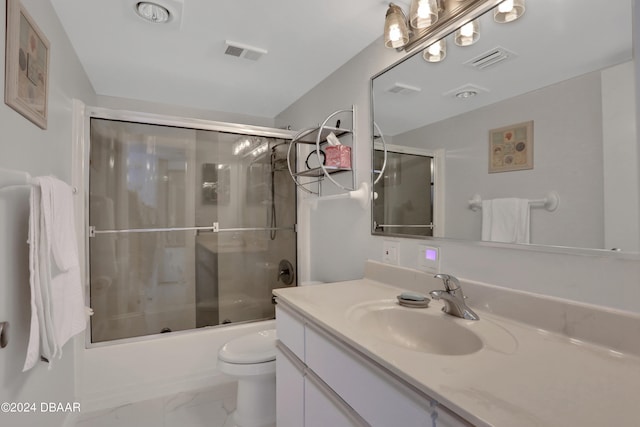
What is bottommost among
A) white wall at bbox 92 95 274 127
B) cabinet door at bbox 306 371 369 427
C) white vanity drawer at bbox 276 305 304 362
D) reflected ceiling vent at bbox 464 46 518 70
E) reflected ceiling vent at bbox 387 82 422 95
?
cabinet door at bbox 306 371 369 427

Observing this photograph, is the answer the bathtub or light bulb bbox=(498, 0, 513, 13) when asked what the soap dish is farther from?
the bathtub

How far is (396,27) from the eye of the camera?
53.4 inches

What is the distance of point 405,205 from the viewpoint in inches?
60.4

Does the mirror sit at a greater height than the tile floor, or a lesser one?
greater

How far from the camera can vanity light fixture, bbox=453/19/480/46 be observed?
1187mm

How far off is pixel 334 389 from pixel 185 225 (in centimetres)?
193

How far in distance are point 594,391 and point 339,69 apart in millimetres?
2015

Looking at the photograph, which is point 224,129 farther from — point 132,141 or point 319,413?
point 319,413

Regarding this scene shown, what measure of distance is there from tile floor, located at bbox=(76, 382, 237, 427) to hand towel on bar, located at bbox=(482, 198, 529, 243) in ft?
5.64

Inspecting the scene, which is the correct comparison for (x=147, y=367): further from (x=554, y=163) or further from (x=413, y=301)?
(x=554, y=163)

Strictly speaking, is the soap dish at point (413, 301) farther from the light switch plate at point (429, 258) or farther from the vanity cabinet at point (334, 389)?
the vanity cabinet at point (334, 389)

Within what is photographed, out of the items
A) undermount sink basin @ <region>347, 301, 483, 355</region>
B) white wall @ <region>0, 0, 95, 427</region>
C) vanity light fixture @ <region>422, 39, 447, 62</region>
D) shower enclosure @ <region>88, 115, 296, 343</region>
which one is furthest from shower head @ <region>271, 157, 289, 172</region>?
undermount sink basin @ <region>347, 301, 483, 355</region>

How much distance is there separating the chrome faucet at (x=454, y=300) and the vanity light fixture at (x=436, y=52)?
0.97m

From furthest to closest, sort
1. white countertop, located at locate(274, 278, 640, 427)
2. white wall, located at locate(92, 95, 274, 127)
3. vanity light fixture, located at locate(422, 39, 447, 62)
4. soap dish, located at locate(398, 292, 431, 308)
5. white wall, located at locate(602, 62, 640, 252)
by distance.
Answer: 1. white wall, located at locate(92, 95, 274, 127)
2. vanity light fixture, located at locate(422, 39, 447, 62)
3. soap dish, located at locate(398, 292, 431, 308)
4. white wall, located at locate(602, 62, 640, 252)
5. white countertop, located at locate(274, 278, 640, 427)
